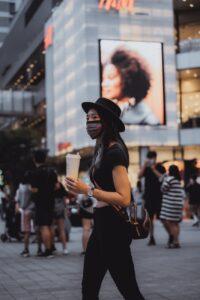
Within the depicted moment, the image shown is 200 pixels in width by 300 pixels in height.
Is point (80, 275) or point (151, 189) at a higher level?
point (151, 189)

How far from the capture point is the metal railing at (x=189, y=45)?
40.0 metres

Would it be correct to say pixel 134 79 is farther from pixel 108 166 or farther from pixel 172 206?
pixel 108 166

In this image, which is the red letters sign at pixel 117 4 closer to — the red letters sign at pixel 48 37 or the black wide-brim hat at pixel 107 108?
the red letters sign at pixel 48 37

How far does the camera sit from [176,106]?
41.2 meters

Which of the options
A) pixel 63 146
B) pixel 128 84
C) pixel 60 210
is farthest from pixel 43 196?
pixel 63 146

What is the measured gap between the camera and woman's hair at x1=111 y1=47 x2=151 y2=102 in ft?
129

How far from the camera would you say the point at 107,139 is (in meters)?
4.12

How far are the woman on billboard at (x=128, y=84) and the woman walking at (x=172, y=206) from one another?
87.3ft

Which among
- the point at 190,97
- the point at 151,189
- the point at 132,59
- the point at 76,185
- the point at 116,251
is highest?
the point at 132,59

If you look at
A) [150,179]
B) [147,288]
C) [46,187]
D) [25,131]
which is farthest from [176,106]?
[147,288]

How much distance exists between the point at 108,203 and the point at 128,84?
117 ft

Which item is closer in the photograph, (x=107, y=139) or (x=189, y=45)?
(x=107, y=139)

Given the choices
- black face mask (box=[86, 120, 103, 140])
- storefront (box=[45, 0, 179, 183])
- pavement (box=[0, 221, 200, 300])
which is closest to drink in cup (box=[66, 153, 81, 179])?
black face mask (box=[86, 120, 103, 140])

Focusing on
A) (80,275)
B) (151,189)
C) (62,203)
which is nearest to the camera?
(80,275)
